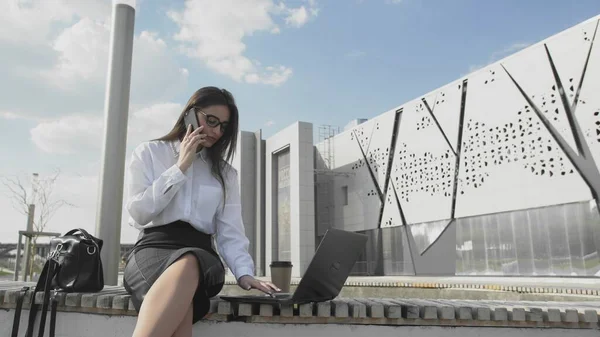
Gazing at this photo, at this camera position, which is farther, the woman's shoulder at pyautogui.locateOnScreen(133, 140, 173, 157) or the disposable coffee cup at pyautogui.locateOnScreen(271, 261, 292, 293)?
the disposable coffee cup at pyautogui.locateOnScreen(271, 261, 292, 293)

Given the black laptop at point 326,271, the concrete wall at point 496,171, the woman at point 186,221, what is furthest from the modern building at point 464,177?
the woman at point 186,221

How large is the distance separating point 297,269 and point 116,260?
1879 centimetres

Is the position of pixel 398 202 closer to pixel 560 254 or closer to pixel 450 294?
pixel 560 254

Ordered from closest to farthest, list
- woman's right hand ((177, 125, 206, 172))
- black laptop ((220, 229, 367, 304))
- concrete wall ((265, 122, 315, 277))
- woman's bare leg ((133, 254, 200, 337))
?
woman's bare leg ((133, 254, 200, 337)) < black laptop ((220, 229, 367, 304)) < woman's right hand ((177, 125, 206, 172)) < concrete wall ((265, 122, 315, 277))

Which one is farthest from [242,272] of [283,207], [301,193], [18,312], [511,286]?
[283,207]

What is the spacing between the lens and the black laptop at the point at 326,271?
1.89 meters

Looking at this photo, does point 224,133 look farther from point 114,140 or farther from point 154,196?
point 114,140

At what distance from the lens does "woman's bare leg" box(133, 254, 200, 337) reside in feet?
5.03

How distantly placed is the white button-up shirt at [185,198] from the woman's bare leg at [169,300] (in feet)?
1.24

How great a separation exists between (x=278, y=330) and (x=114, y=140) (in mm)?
5033

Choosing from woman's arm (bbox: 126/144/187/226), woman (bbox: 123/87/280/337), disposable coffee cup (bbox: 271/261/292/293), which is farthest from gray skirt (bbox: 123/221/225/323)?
disposable coffee cup (bbox: 271/261/292/293)

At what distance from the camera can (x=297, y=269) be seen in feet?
80.8

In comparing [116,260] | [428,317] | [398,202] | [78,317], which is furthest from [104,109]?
[398,202]

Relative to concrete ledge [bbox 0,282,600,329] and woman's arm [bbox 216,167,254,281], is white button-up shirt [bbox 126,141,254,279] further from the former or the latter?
concrete ledge [bbox 0,282,600,329]
